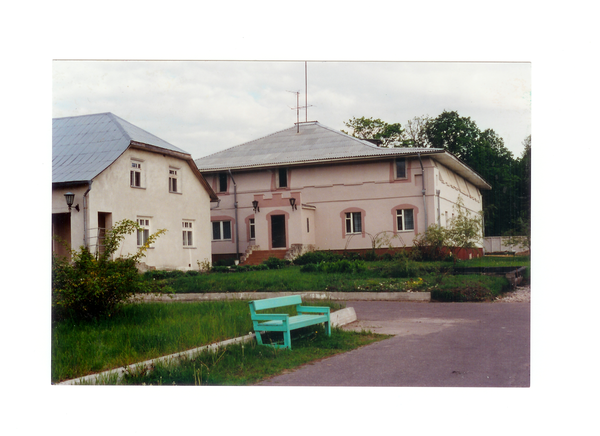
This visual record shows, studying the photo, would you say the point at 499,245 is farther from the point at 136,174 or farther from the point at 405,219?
the point at 136,174

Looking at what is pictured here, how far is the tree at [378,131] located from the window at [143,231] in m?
5.89

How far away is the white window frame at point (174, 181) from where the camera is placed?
14983 mm

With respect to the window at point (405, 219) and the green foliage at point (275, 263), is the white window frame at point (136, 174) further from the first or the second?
the window at point (405, 219)

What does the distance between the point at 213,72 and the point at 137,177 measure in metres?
4.39

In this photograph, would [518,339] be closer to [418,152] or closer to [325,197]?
[418,152]

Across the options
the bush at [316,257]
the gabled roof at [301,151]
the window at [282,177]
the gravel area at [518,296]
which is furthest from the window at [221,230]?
the gravel area at [518,296]

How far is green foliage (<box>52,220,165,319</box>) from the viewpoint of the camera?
30.9 feet

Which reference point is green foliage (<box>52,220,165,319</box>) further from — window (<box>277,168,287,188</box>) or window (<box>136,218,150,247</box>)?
window (<box>277,168,287,188</box>)

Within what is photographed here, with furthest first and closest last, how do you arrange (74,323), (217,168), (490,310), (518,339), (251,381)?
(217,168), (490,310), (74,323), (518,339), (251,381)

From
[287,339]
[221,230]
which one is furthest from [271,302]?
[221,230]

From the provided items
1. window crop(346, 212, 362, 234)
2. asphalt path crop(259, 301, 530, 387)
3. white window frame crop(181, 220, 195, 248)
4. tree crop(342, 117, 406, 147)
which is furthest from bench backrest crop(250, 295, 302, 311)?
window crop(346, 212, 362, 234)

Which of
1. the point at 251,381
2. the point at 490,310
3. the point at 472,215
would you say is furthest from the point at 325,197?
the point at 251,381

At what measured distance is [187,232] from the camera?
1538 centimetres

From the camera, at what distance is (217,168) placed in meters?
18.3
